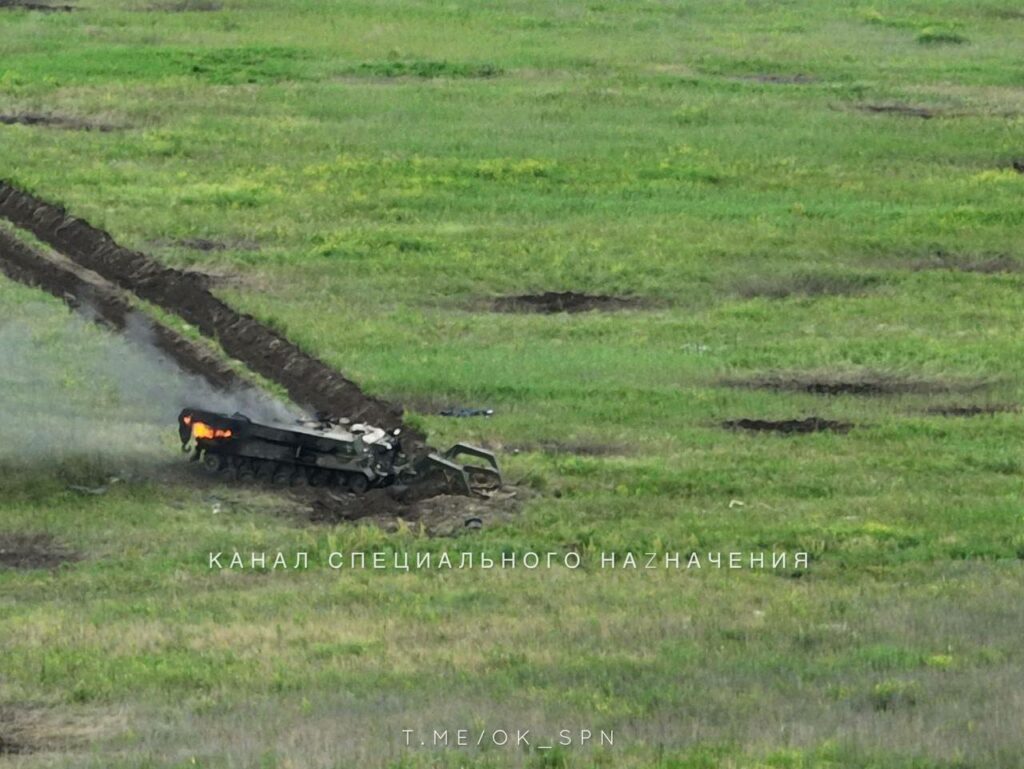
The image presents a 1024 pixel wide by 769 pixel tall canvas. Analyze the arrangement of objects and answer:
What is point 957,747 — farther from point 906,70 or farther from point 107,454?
point 906,70

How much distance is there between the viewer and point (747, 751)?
45.3ft

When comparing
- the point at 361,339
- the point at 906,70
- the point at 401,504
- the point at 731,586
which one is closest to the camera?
the point at 731,586

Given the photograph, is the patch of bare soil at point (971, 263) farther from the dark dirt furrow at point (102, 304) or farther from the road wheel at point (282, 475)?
the road wheel at point (282, 475)

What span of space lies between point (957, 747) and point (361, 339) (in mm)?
19770

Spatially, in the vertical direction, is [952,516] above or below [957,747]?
below

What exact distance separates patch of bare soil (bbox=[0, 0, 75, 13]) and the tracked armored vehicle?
37342mm

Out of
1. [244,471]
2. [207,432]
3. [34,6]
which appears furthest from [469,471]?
[34,6]

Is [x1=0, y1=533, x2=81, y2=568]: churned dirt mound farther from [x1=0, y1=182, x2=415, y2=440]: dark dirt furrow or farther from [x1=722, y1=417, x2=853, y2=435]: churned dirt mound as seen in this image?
[x1=722, y1=417, x2=853, y2=435]: churned dirt mound

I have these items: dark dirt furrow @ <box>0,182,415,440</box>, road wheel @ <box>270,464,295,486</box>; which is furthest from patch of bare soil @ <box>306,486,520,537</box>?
dark dirt furrow @ <box>0,182,415,440</box>

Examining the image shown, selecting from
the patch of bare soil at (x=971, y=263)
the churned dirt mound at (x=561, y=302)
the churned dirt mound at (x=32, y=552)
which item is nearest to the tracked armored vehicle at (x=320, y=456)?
the churned dirt mound at (x=32, y=552)

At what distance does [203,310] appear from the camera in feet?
112

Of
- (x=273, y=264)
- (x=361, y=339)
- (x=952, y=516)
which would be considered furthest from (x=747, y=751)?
(x=273, y=264)

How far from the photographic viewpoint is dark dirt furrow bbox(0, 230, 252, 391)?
30.9 metres

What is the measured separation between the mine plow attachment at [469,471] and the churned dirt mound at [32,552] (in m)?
4.63
